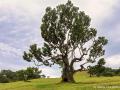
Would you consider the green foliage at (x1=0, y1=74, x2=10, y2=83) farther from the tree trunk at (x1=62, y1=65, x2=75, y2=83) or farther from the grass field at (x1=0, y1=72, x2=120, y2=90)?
the grass field at (x1=0, y1=72, x2=120, y2=90)

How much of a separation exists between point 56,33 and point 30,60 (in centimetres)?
973

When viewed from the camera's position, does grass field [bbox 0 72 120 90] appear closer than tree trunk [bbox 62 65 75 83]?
Yes

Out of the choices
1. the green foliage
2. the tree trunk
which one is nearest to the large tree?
the tree trunk

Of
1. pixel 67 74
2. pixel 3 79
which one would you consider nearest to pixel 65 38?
pixel 67 74

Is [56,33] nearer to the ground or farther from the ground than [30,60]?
farther from the ground

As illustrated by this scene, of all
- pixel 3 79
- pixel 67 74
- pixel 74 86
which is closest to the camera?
pixel 74 86

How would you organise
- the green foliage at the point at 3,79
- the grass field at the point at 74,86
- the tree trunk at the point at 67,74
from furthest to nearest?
1. the green foliage at the point at 3,79
2. the tree trunk at the point at 67,74
3. the grass field at the point at 74,86

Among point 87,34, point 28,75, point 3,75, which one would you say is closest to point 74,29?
point 87,34

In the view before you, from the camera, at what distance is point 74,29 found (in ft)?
323

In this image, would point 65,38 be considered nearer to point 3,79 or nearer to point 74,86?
point 74,86

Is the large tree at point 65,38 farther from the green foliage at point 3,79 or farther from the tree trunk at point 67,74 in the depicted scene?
the green foliage at point 3,79

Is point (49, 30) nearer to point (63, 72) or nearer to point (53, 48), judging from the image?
point (53, 48)

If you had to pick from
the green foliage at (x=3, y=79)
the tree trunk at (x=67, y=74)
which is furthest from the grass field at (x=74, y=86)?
the green foliage at (x=3, y=79)

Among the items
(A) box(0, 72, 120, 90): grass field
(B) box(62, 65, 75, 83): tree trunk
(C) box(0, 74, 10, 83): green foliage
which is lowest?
(A) box(0, 72, 120, 90): grass field
